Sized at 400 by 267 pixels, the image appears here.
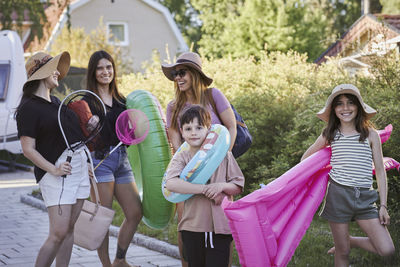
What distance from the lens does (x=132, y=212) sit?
18.3ft

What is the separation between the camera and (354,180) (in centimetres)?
468

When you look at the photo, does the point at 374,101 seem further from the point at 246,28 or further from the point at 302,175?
the point at 246,28

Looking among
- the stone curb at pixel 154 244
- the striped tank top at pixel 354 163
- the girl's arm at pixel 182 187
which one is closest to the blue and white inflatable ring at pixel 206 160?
the girl's arm at pixel 182 187

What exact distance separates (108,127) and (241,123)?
3.97 feet

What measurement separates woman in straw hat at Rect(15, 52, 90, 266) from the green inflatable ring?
2.77ft

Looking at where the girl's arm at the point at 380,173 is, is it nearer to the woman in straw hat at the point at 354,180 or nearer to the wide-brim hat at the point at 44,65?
the woman in straw hat at the point at 354,180

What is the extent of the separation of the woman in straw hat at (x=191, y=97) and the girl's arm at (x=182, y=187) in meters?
0.89

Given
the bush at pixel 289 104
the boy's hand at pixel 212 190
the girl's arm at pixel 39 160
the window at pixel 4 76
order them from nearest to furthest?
the boy's hand at pixel 212 190 → the girl's arm at pixel 39 160 → the bush at pixel 289 104 → the window at pixel 4 76

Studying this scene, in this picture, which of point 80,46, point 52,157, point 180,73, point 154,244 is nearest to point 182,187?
point 52,157

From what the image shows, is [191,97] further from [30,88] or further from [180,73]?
[30,88]

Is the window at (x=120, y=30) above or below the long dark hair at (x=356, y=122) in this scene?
above

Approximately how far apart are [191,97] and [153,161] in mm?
786

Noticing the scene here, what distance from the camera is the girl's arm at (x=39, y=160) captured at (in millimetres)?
4562

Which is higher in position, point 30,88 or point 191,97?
point 30,88
